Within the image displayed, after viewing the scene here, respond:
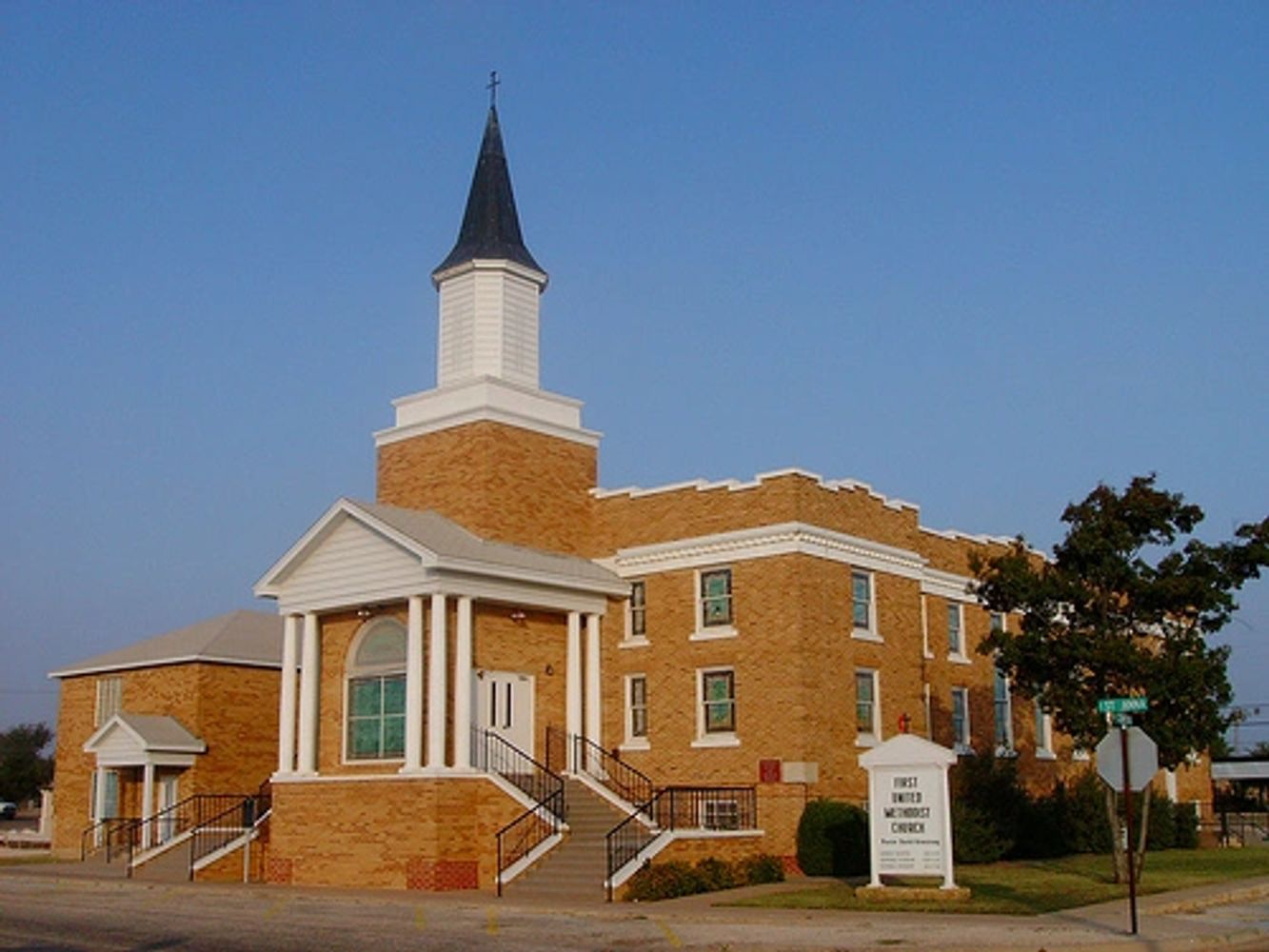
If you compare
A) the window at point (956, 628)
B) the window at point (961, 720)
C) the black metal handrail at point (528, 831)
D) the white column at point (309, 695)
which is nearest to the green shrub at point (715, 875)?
the black metal handrail at point (528, 831)

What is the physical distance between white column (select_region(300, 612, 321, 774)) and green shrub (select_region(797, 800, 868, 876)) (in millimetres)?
10555

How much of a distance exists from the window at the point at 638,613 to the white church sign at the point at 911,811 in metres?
10.8

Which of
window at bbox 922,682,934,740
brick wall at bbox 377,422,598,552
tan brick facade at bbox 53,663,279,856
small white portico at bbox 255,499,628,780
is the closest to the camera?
small white portico at bbox 255,499,628,780

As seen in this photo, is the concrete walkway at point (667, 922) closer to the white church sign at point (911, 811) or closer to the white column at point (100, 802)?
the white church sign at point (911, 811)

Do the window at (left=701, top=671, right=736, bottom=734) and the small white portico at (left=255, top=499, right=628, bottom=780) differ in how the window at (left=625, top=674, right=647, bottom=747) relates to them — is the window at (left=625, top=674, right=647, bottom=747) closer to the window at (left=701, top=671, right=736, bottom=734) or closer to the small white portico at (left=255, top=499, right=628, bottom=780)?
the small white portico at (left=255, top=499, right=628, bottom=780)

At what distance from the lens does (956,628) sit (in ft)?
127

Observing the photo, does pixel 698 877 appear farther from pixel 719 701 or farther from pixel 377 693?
pixel 377 693

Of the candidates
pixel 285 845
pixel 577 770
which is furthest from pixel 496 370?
pixel 285 845

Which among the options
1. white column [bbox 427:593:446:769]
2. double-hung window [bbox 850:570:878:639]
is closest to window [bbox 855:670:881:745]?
double-hung window [bbox 850:570:878:639]

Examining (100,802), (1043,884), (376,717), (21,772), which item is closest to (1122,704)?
(1043,884)

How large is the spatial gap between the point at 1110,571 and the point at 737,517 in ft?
28.3

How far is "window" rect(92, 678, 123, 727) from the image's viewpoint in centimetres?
4547

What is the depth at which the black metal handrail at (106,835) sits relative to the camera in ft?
139

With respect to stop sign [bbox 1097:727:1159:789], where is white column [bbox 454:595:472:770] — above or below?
above
